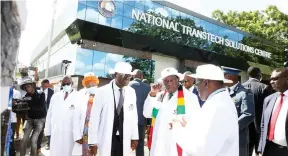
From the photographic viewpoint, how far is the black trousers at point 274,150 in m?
3.65

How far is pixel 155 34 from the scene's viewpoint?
24.9m

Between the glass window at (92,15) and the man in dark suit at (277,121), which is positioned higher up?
the glass window at (92,15)

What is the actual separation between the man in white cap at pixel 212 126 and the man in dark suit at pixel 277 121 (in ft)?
4.32

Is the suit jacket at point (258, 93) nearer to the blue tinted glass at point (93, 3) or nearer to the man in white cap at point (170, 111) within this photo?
the man in white cap at point (170, 111)

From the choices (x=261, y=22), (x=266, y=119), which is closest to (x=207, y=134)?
(x=266, y=119)

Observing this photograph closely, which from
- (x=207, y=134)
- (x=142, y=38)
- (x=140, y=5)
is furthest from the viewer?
(x=140, y=5)

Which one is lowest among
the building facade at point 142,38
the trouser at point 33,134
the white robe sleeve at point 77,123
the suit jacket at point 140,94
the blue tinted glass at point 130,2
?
the trouser at point 33,134

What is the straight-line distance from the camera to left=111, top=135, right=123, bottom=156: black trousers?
440 centimetres

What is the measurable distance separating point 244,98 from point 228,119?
6.18ft

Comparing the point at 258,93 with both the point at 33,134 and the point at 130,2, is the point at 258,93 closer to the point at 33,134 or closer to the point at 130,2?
the point at 33,134

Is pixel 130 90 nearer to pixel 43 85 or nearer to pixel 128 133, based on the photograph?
pixel 128 133

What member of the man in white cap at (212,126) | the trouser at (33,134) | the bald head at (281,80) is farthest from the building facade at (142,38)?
the man in white cap at (212,126)

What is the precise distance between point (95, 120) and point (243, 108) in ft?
7.22

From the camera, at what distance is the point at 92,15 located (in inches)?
847
